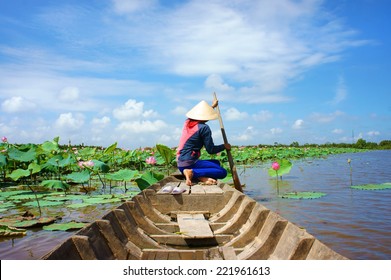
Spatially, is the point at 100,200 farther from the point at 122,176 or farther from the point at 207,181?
the point at 207,181

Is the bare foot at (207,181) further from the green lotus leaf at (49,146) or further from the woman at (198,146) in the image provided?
the green lotus leaf at (49,146)

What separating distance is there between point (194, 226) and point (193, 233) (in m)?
0.28

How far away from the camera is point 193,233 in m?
3.36

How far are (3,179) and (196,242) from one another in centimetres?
789

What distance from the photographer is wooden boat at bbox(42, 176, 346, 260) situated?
2.16m

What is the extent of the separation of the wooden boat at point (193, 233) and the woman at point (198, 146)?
63 cm

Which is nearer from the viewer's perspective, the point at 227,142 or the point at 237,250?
the point at 237,250

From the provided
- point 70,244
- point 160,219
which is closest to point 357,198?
point 160,219

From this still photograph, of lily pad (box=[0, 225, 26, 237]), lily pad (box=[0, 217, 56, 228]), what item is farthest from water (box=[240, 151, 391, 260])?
lily pad (box=[0, 225, 26, 237])

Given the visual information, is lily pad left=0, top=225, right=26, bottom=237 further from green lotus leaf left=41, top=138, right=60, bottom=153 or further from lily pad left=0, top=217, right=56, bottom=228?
green lotus leaf left=41, top=138, right=60, bottom=153

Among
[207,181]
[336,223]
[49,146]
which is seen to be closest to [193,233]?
[207,181]

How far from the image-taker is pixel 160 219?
4.02 meters

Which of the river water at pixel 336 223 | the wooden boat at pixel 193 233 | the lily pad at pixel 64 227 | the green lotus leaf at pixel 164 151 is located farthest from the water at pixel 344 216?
the lily pad at pixel 64 227
